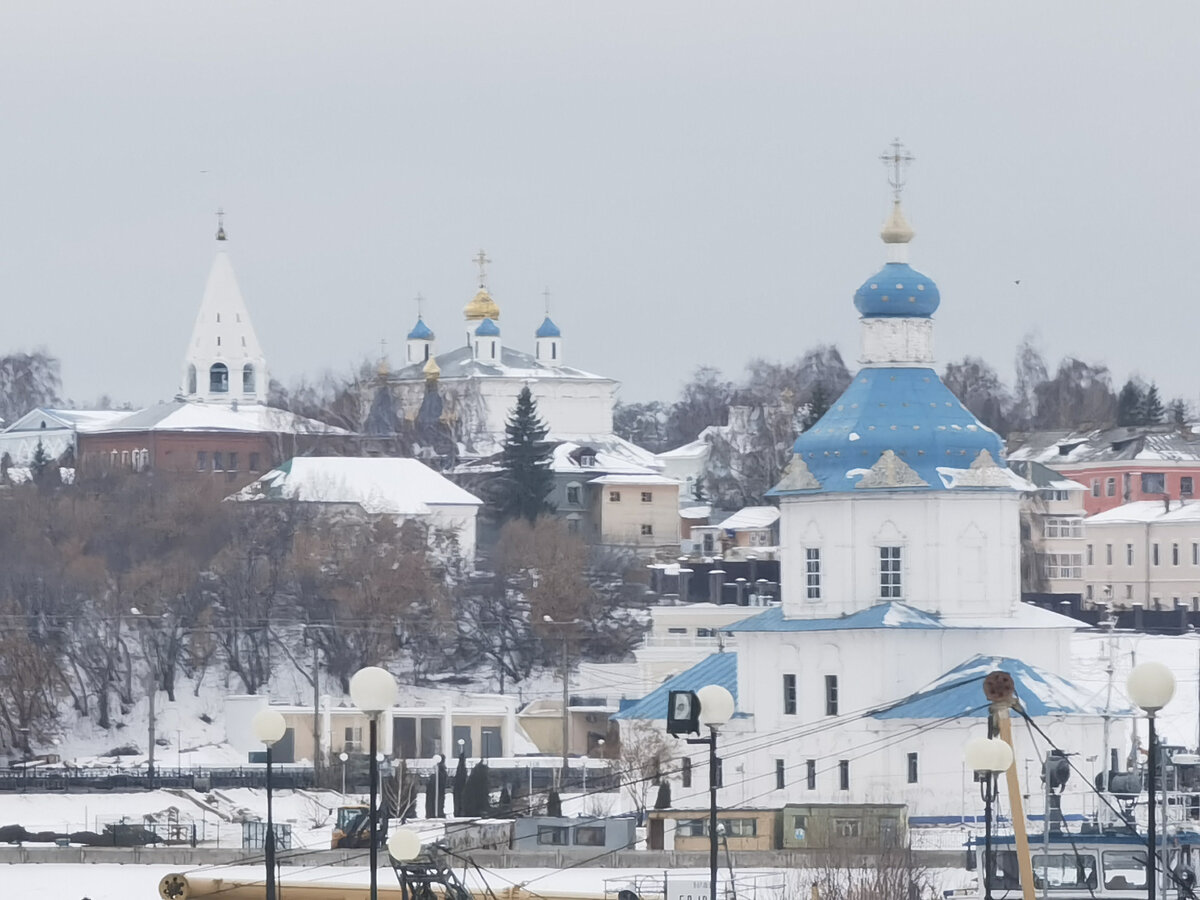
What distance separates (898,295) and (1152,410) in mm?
58170

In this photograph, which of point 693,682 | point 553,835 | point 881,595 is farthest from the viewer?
point 693,682

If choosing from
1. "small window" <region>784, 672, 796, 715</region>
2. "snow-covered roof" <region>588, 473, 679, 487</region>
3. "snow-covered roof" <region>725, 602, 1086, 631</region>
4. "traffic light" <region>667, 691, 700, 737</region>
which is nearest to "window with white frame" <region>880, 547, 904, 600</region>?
"snow-covered roof" <region>725, 602, 1086, 631</region>

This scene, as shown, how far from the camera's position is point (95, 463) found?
100500mm

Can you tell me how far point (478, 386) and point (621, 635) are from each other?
3743 centimetres

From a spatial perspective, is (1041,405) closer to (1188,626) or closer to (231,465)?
(231,465)

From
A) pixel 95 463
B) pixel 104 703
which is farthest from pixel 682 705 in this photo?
pixel 95 463

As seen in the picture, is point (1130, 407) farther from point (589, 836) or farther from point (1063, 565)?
point (589, 836)

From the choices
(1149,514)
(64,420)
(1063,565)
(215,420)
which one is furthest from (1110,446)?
(64,420)

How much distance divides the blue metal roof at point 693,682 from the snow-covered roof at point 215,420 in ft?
155

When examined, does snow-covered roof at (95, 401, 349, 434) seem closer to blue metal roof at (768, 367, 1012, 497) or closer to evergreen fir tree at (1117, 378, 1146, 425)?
evergreen fir tree at (1117, 378, 1146, 425)

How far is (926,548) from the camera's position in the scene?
56188mm

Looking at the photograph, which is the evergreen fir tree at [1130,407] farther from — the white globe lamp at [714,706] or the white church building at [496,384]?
the white globe lamp at [714,706]

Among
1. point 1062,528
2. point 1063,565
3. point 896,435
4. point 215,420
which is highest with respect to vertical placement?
point 215,420

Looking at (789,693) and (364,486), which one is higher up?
(364,486)
